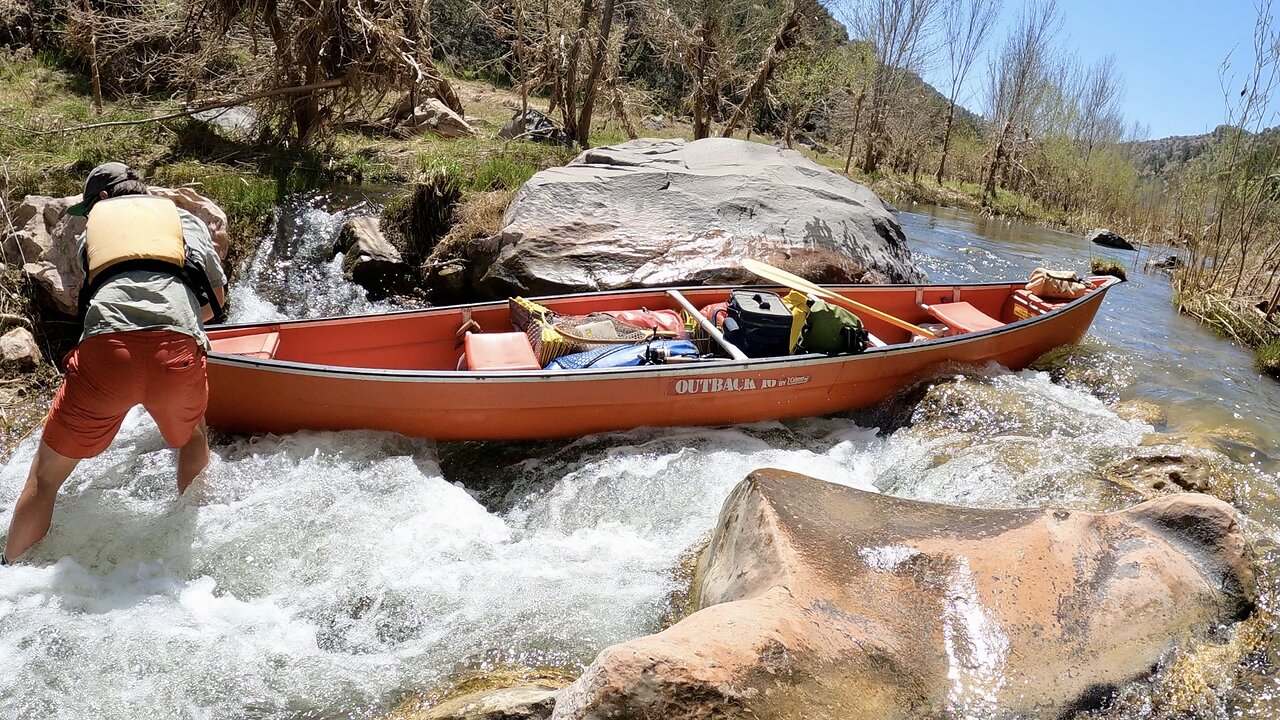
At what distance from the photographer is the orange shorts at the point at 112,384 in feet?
10.5

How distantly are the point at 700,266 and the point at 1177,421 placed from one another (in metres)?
4.24

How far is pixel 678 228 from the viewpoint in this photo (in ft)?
26.1

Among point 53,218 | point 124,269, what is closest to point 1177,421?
point 124,269

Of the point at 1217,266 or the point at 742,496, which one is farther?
the point at 1217,266

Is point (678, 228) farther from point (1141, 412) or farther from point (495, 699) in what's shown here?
point (495, 699)

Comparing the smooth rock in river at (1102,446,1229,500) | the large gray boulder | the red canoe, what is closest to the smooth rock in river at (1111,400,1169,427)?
the red canoe

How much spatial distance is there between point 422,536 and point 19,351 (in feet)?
11.2

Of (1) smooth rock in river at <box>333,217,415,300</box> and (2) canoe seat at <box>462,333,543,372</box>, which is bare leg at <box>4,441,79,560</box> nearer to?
(2) canoe seat at <box>462,333,543,372</box>

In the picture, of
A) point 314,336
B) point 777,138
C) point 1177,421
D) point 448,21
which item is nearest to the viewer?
point 314,336

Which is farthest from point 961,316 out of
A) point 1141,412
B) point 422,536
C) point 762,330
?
point 422,536

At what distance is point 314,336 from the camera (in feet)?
16.8

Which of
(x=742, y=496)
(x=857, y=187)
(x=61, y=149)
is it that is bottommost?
(x=742, y=496)

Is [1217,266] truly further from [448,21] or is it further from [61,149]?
[448,21]

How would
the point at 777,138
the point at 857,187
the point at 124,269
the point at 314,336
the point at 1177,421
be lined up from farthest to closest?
the point at 777,138 → the point at 857,187 → the point at 1177,421 → the point at 314,336 → the point at 124,269
